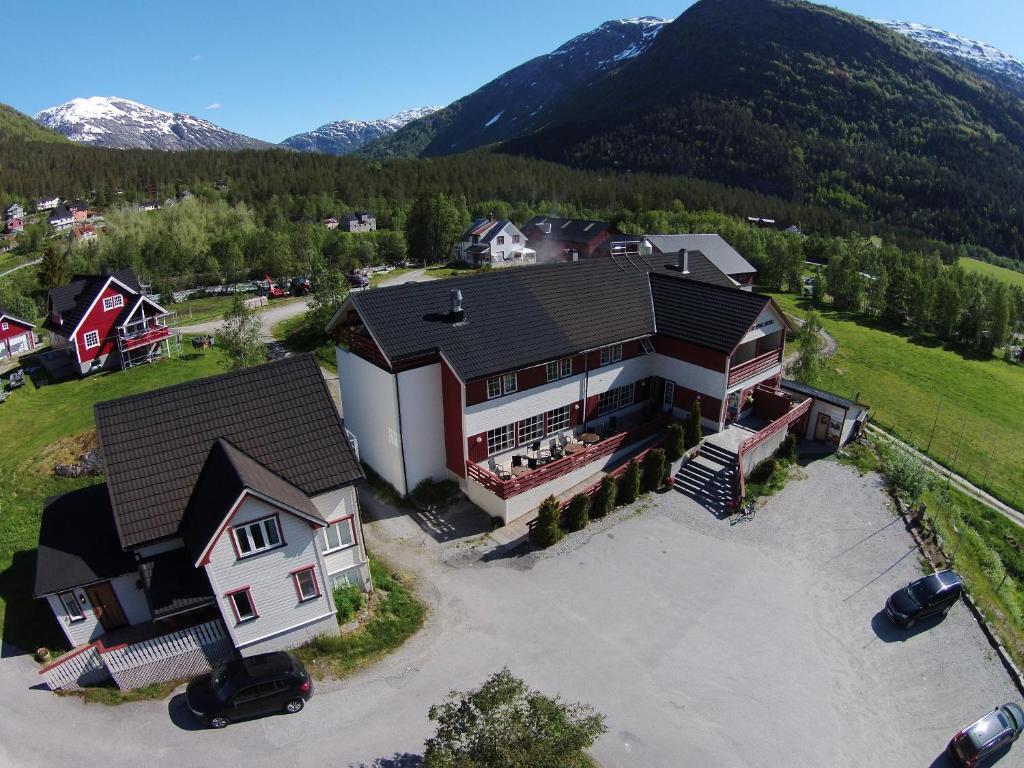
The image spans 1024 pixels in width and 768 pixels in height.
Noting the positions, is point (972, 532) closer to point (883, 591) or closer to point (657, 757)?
point (883, 591)

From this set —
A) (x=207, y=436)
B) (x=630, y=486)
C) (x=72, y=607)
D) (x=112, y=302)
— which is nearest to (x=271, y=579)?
(x=207, y=436)

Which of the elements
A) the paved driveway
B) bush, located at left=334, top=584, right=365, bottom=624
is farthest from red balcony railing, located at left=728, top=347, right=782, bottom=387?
bush, located at left=334, top=584, right=365, bottom=624

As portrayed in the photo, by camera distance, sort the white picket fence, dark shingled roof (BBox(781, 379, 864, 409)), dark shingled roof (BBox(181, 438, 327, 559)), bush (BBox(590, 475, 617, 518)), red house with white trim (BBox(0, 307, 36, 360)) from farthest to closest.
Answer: red house with white trim (BBox(0, 307, 36, 360)), dark shingled roof (BBox(781, 379, 864, 409)), bush (BBox(590, 475, 617, 518)), the white picket fence, dark shingled roof (BBox(181, 438, 327, 559))

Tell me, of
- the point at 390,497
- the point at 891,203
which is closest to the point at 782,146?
the point at 891,203

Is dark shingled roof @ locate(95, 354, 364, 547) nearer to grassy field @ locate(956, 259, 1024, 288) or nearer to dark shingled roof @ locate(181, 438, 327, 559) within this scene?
dark shingled roof @ locate(181, 438, 327, 559)

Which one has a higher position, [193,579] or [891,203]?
[193,579]

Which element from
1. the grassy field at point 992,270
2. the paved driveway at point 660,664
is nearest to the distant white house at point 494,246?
the paved driveway at point 660,664
